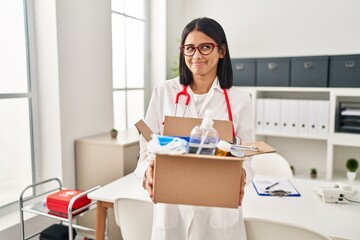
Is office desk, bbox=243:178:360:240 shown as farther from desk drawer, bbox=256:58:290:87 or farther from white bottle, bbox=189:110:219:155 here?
desk drawer, bbox=256:58:290:87

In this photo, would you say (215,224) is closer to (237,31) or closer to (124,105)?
(124,105)

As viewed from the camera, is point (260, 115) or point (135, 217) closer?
point (135, 217)

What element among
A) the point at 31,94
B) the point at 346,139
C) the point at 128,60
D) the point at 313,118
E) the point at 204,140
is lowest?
the point at 346,139

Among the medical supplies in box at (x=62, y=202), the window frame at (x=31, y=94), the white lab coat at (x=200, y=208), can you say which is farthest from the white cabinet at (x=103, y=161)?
the white lab coat at (x=200, y=208)

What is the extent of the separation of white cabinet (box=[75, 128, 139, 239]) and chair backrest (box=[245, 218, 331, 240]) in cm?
128

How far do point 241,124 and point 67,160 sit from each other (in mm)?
1547

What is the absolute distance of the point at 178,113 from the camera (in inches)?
48.4

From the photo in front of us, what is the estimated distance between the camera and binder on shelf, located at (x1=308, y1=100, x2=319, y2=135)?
2.70 metres

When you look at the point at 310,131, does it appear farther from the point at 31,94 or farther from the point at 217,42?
the point at 31,94

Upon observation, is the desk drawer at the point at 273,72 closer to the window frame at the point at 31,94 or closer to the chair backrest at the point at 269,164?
the chair backrest at the point at 269,164

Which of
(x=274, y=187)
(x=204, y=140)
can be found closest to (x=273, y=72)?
(x=274, y=187)

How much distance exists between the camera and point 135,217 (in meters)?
1.39

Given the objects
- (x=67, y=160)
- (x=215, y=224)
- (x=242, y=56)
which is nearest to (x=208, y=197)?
(x=215, y=224)

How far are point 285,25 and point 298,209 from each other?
6.82 feet
